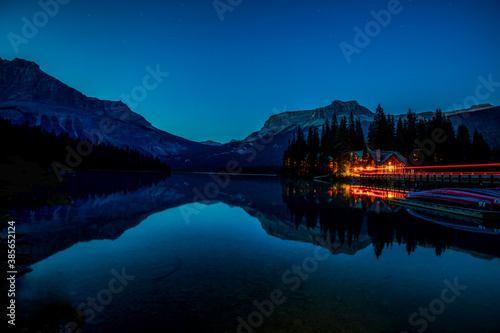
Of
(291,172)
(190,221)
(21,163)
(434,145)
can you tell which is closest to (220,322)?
(21,163)

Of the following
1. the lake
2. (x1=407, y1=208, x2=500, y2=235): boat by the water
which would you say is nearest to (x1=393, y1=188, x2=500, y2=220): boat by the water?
(x1=407, y1=208, x2=500, y2=235): boat by the water

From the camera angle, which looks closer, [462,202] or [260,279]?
[260,279]

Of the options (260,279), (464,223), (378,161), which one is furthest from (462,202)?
(378,161)

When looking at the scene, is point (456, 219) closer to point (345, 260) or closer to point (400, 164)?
point (345, 260)

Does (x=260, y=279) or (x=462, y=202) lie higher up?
(x=462, y=202)

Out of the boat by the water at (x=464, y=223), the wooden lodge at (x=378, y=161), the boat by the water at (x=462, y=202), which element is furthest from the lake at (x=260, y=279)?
the wooden lodge at (x=378, y=161)

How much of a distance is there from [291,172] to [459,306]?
4047 inches

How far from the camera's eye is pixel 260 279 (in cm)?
778

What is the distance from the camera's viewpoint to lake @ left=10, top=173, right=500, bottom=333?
550 cm

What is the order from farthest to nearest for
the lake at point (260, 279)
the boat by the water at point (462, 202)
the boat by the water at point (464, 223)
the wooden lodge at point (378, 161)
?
the wooden lodge at point (378, 161) → the boat by the water at point (462, 202) → the boat by the water at point (464, 223) → the lake at point (260, 279)

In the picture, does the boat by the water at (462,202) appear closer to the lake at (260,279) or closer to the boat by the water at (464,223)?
the boat by the water at (464,223)

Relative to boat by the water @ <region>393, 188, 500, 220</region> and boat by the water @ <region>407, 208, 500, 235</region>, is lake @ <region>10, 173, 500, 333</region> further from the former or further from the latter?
boat by the water @ <region>393, 188, 500, 220</region>

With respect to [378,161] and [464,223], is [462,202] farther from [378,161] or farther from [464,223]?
[378,161]

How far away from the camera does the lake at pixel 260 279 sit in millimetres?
5504
